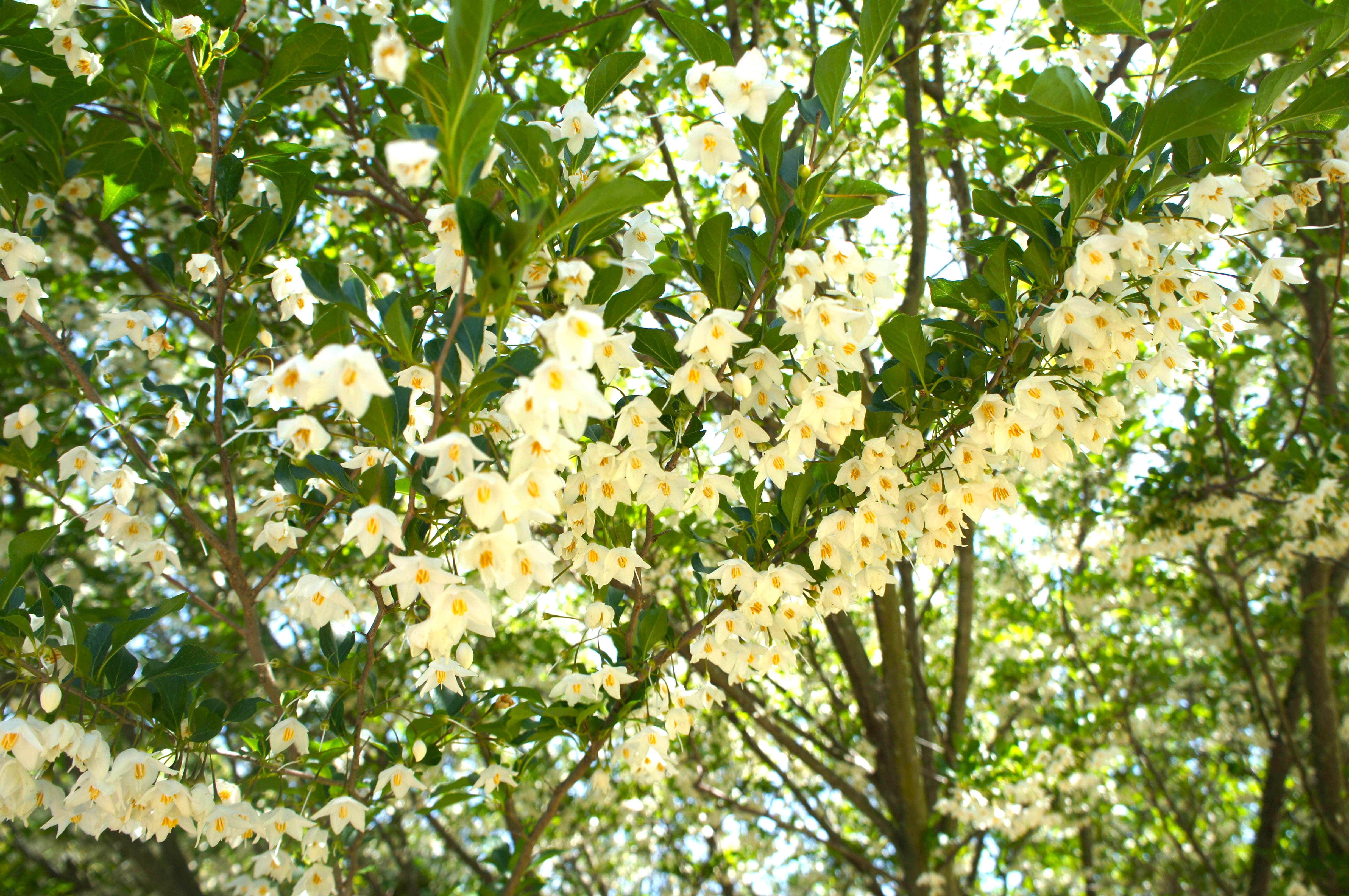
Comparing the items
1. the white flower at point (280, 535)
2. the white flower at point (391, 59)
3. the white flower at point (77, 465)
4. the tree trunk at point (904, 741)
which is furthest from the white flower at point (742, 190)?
the tree trunk at point (904, 741)

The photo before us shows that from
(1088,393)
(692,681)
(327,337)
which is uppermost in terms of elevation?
(1088,393)

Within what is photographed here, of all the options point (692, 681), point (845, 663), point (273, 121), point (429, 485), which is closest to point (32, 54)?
point (273, 121)

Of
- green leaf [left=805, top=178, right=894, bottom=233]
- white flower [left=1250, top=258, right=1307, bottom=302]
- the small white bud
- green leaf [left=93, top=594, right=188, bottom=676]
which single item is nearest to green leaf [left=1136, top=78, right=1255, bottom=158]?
green leaf [left=805, top=178, right=894, bottom=233]

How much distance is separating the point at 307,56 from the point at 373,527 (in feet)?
5.12

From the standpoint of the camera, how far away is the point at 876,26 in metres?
1.59

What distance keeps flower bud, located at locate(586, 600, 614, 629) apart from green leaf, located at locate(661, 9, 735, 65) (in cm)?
122

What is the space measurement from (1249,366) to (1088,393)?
19.4 ft

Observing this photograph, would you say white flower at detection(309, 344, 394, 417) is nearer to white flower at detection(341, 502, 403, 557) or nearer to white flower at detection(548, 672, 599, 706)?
white flower at detection(341, 502, 403, 557)

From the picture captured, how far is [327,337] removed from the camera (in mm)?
1313

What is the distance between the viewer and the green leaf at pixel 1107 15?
1.57 meters

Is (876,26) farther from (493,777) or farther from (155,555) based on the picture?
(155,555)

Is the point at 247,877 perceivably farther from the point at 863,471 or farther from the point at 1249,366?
the point at 1249,366

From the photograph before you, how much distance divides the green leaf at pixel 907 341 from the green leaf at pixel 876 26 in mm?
489

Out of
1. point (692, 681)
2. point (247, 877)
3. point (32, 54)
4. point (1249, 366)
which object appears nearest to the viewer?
point (32, 54)
